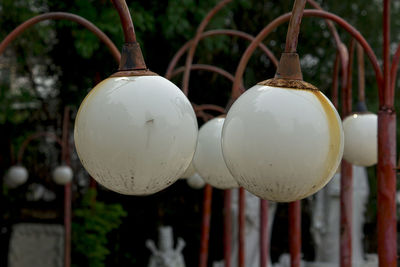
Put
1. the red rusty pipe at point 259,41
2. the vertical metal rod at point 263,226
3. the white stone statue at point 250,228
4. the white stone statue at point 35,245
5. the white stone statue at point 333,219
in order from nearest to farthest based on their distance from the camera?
the red rusty pipe at point 259,41
the vertical metal rod at point 263,226
the white stone statue at point 333,219
the white stone statue at point 250,228
the white stone statue at point 35,245

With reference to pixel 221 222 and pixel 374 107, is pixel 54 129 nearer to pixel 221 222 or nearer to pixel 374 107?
pixel 221 222

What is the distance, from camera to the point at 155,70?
12.8 metres

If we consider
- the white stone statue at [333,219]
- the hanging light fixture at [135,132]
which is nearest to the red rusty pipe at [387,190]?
the hanging light fixture at [135,132]

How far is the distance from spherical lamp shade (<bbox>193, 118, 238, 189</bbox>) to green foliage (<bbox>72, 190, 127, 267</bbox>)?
8.57m

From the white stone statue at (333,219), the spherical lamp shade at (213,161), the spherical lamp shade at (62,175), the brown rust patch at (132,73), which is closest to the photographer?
the brown rust patch at (132,73)

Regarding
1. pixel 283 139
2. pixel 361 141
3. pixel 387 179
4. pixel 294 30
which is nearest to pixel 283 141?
pixel 283 139

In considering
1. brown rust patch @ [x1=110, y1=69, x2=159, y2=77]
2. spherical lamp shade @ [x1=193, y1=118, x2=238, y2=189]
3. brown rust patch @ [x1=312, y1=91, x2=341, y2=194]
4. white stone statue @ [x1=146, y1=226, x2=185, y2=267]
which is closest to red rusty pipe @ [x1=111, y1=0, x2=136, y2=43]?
brown rust patch @ [x1=110, y1=69, x2=159, y2=77]

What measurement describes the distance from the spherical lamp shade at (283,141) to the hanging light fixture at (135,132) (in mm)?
167

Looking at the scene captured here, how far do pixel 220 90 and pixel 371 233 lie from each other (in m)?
4.95

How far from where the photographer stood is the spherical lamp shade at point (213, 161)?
3004mm

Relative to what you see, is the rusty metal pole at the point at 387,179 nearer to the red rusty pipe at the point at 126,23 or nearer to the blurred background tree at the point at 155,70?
the red rusty pipe at the point at 126,23

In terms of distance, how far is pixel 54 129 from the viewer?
1292 cm

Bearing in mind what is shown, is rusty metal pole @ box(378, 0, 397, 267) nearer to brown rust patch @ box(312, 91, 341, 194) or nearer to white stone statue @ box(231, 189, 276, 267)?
brown rust patch @ box(312, 91, 341, 194)

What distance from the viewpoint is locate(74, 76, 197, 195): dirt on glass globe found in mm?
1757
